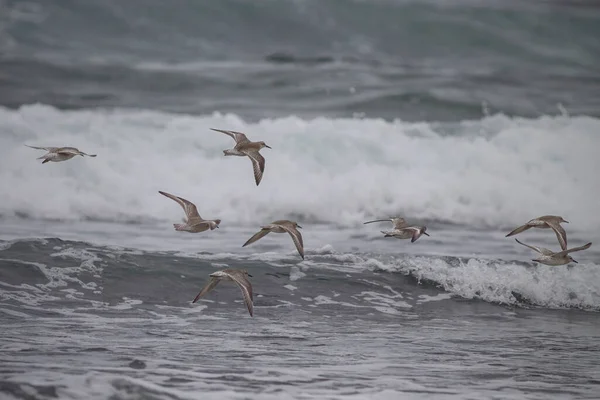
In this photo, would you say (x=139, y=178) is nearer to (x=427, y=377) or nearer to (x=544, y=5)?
(x=427, y=377)

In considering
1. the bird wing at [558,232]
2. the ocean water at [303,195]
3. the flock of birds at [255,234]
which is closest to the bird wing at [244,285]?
the flock of birds at [255,234]

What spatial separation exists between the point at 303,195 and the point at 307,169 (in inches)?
45.8

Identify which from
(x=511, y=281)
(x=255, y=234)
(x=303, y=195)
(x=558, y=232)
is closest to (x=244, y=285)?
(x=255, y=234)

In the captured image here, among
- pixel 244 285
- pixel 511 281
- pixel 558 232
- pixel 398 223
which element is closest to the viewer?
pixel 244 285

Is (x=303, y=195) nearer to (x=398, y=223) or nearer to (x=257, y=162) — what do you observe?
(x=398, y=223)

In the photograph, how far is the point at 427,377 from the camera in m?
8.09

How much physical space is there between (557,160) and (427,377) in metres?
11.0

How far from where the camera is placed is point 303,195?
1585cm

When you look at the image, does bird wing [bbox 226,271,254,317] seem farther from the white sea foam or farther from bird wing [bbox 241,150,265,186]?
the white sea foam

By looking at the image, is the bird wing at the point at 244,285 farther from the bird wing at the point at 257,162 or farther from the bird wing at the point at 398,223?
the bird wing at the point at 398,223

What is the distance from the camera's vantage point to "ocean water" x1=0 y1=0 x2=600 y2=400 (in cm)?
843

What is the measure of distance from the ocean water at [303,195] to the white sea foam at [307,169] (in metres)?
0.05

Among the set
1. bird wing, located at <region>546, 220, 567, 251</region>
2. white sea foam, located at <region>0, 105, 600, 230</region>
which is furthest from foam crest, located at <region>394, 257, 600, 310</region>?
white sea foam, located at <region>0, 105, 600, 230</region>

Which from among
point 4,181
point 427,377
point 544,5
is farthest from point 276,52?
point 427,377
